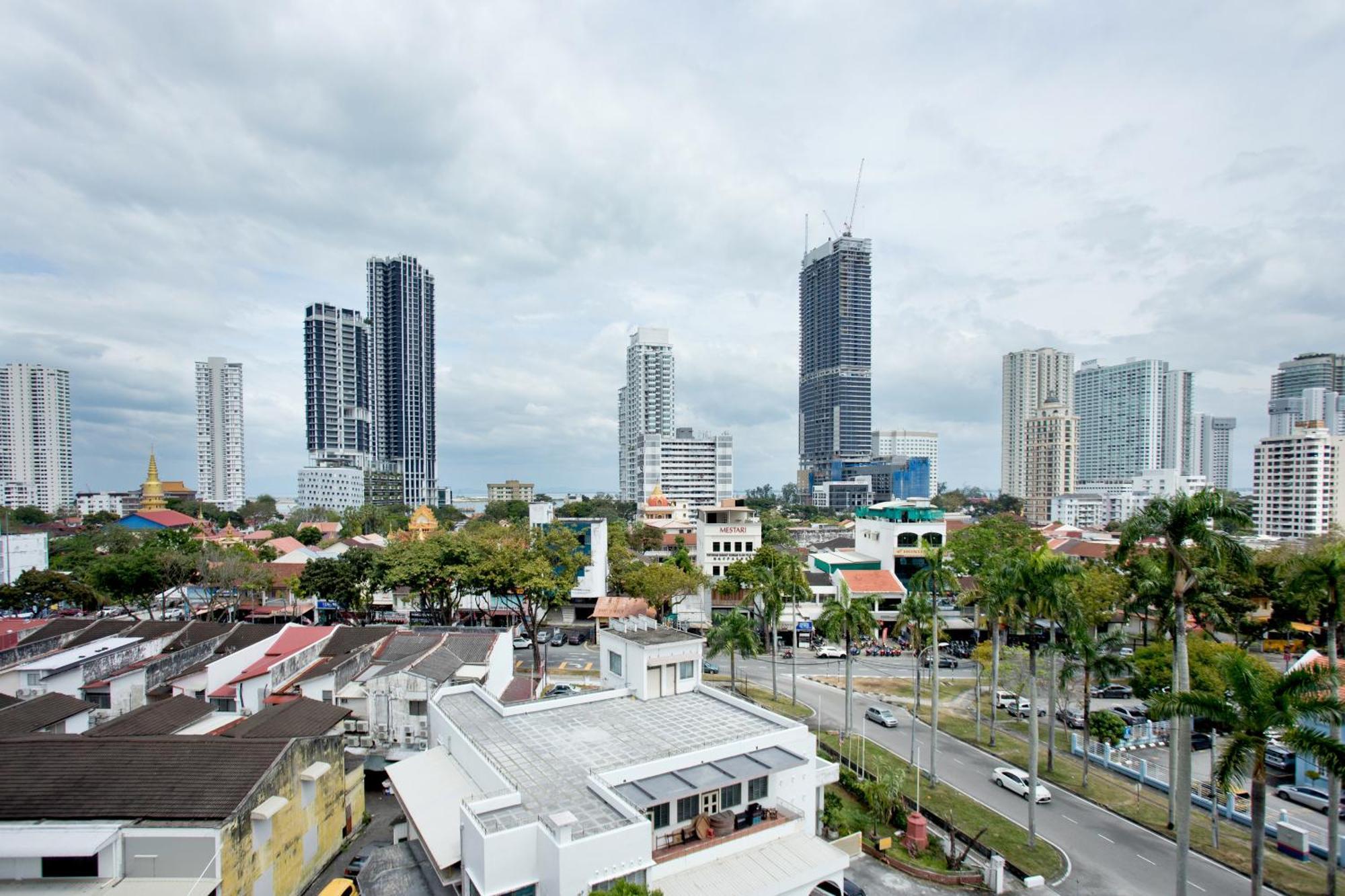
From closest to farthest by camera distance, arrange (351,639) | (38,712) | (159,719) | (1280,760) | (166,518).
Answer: (159,719)
(38,712)
(1280,760)
(351,639)
(166,518)

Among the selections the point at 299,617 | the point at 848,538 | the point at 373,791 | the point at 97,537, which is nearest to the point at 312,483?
the point at 97,537

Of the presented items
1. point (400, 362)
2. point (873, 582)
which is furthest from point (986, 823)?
point (400, 362)

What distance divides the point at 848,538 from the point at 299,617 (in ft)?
215

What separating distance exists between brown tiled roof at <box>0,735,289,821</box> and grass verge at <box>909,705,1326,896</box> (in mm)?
31421

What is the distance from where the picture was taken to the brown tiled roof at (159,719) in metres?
23.6

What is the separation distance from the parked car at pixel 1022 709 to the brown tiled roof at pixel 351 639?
36.7 metres

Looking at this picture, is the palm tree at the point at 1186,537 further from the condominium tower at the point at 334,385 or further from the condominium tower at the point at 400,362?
the condominium tower at the point at 400,362

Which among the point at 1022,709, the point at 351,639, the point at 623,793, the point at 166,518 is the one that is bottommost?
the point at 1022,709

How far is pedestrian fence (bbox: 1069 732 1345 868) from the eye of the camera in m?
23.5

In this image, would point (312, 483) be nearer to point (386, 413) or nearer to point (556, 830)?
point (386, 413)

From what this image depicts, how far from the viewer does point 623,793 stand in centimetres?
1670

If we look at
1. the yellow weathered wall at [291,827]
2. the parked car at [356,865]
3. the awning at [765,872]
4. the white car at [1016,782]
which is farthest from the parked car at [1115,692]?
the yellow weathered wall at [291,827]

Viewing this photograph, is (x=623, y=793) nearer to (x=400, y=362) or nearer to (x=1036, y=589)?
(x=1036, y=589)

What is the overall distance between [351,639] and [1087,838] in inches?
1433
